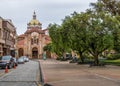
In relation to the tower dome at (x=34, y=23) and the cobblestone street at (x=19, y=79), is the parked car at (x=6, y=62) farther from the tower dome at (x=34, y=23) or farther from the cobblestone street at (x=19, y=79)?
the tower dome at (x=34, y=23)

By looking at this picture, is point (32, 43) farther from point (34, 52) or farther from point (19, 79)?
point (19, 79)

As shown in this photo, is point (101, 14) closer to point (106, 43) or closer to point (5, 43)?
point (106, 43)

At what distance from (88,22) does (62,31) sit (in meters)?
7.13

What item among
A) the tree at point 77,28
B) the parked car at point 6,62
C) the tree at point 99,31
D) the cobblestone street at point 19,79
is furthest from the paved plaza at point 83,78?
the parked car at point 6,62

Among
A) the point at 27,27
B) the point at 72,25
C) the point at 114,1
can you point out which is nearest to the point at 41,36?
the point at 27,27

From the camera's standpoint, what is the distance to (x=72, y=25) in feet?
164

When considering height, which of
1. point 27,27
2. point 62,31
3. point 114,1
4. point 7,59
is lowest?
point 7,59

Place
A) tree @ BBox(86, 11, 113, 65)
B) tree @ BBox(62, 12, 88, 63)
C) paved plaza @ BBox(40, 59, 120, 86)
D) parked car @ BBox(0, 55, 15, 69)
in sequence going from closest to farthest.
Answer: paved plaza @ BBox(40, 59, 120, 86), tree @ BBox(86, 11, 113, 65), tree @ BBox(62, 12, 88, 63), parked car @ BBox(0, 55, 15, 69)

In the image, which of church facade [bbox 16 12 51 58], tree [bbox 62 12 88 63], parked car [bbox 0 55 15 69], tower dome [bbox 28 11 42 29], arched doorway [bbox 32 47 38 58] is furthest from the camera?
tower dome [bbox 28 11 42 29]

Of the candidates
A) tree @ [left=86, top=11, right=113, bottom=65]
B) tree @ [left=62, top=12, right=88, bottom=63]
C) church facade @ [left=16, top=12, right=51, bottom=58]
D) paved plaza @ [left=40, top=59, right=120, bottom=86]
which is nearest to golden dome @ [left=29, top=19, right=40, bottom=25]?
church facade @ [left=16, top=12, right=51, bottom=58]

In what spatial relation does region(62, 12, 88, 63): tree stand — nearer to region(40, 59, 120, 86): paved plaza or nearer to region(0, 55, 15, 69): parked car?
region(0, 55, 15, 69): parked car

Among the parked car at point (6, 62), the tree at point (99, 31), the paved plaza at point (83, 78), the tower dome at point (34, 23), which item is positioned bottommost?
Result: the paved plaza at point (83, 78)

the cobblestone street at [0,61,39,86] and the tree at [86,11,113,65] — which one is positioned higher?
the tree at [86,11,113,65]

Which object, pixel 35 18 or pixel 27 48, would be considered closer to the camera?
pixel 27 48
